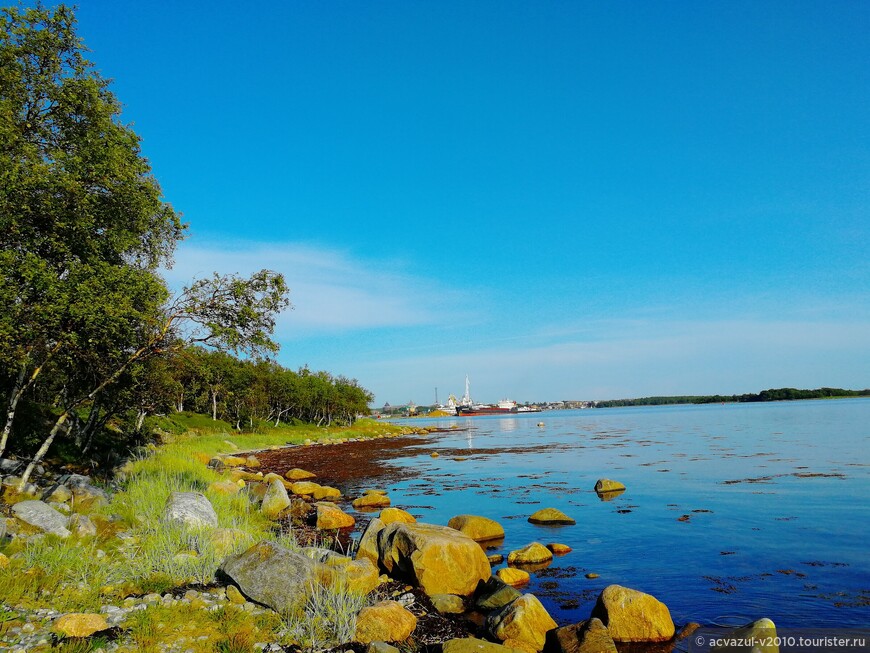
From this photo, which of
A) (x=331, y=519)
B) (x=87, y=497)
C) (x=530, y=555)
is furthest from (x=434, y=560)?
(x=87, y=497)

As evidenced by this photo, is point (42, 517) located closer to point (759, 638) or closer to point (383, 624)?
point (383, 624)

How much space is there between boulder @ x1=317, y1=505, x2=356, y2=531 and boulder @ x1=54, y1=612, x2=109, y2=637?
12.5 meters

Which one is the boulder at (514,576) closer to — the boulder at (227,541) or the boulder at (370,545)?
the boulder at (370,545)

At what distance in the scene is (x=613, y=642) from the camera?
9836mm

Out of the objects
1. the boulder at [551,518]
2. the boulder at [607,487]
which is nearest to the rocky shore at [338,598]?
the boulder at [551,518]

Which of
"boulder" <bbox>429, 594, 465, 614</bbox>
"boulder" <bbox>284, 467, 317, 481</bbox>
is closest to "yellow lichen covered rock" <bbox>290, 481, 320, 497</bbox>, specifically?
"boulder" <bbox>284, 467, 317, 481</bbox>

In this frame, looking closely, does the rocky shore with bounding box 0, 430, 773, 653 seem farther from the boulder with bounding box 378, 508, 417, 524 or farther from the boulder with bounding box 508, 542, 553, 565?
the boulder with bounding box 378, 508, 417, 524

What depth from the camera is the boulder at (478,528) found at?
59.2ft

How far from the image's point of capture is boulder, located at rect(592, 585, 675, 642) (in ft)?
33.3

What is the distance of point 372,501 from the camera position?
25.8m

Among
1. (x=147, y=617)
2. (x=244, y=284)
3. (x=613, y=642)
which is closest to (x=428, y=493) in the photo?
(x=244, y=284)

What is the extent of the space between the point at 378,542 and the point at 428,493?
15.8 m

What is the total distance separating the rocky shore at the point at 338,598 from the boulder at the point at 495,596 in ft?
0.11

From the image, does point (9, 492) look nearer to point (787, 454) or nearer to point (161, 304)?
point (161, 304)
